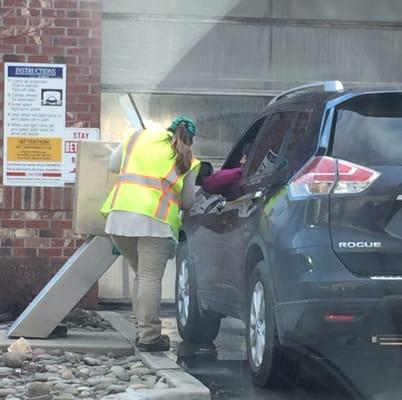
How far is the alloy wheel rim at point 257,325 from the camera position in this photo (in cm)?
548

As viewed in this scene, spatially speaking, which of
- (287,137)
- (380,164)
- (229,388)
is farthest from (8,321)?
(380,164)

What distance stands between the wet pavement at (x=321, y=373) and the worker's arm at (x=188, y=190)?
1.17m

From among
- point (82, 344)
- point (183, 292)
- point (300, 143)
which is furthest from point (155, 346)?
point (300, 143)

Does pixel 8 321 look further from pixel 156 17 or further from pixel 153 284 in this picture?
pixel 156 17

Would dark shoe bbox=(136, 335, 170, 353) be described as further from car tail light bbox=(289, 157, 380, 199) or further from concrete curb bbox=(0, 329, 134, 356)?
car tail light bbox=(289, 157, 380, 199)

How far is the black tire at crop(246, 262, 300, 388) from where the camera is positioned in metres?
5.32

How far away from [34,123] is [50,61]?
2.10ft

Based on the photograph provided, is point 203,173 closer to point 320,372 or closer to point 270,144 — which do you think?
point 270,144

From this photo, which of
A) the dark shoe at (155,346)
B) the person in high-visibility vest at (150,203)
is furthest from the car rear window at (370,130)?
the dark shoe at (155,346)

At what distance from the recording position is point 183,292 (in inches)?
296

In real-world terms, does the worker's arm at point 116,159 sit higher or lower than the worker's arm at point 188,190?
higher

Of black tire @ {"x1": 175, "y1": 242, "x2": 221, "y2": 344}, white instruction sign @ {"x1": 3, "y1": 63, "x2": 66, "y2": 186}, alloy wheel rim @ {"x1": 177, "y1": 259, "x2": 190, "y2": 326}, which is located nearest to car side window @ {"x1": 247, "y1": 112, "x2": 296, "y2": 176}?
black tire @ {"x1": 175, "y1": 242, "x2": 221, "y2": 344}

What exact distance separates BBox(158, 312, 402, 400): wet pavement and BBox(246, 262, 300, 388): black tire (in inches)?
3.1

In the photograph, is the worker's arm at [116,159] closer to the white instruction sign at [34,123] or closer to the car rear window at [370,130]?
the car rear window at [370,130]
